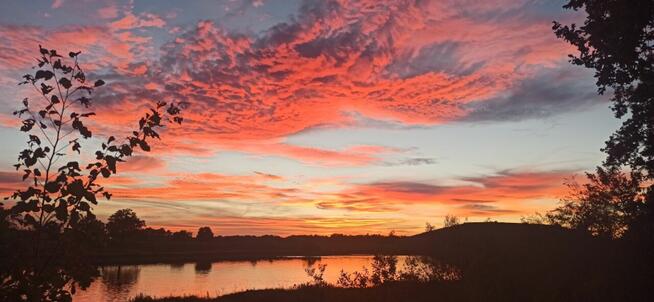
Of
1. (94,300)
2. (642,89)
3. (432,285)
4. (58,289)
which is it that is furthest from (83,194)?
(94,300)

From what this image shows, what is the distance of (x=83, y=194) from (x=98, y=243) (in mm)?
876

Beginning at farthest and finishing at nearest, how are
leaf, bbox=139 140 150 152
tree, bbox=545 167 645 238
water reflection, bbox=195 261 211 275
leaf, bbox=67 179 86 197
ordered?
water reflection, bbox=195 261 211 275 < tree, bbox=545 167 645 238 < leaf, bbox=139 140 150 152 < leaf, bbox=67 179 86 197

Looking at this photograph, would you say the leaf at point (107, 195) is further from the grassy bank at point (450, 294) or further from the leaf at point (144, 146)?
the grassy bank at point (450, 294)

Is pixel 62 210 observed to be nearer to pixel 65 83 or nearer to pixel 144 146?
pixel 144 146

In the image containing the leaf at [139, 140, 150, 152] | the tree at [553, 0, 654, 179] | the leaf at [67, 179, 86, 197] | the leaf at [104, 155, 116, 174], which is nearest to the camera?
the leaf at [67, 179, 86, 197]

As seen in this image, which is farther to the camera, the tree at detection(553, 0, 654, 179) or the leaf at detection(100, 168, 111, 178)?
the tree at detection(553, 0, 654, 179)

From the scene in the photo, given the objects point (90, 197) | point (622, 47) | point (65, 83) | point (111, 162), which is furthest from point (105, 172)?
point (622, 47)

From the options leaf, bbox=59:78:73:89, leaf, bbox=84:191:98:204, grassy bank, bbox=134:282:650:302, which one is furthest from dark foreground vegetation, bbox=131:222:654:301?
leaf, bbox=59:78:73:89

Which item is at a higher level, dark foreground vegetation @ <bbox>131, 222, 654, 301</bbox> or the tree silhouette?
the tree silhouette

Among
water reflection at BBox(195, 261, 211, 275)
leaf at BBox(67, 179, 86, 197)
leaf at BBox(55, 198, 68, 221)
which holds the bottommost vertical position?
water reflection at BBox(195, 261, 211, 275)

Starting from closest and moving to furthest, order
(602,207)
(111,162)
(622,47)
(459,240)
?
(111,162)
(622,47)
(459,240)
(602,207)

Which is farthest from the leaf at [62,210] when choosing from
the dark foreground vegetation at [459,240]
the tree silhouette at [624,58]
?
the tree silhouette at [624,58]

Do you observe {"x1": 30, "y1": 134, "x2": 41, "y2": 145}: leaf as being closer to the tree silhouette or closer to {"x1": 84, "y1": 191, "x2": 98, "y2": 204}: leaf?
{"x1": 84, "y1": 191, "x2": 98, "y2": 204}: leaf

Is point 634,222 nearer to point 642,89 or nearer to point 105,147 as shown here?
point 642,89
